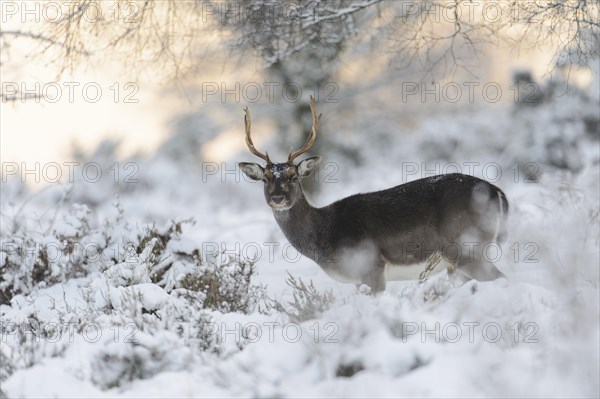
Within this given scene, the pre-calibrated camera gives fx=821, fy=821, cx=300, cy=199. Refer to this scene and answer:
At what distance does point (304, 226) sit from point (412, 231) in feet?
3.23

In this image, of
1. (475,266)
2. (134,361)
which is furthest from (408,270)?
(134,361)

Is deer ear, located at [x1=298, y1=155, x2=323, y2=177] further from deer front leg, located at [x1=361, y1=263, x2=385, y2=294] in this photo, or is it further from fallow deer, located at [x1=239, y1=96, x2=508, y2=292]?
deer front leg, located at [x1=361, y1=263, x2=385, y2=294]

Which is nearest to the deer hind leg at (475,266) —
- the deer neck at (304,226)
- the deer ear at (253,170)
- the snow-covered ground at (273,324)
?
the snow-covered ground at (273,324)

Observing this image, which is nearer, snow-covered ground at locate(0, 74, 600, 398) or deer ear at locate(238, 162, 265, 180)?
snow-covered ground at locate(0, 74, 600, 398)

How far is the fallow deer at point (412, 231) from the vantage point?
6.98 m

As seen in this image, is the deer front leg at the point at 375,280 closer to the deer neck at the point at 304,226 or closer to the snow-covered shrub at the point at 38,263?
the deer neck at the point at 304,226

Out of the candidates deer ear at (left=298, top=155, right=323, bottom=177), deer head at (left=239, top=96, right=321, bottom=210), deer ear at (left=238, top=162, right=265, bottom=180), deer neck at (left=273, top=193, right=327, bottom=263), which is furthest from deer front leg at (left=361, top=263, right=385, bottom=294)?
deer ear at (left=238, top=162, right=265, bottom=180)

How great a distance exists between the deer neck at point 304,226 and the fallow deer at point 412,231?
0.7 inches

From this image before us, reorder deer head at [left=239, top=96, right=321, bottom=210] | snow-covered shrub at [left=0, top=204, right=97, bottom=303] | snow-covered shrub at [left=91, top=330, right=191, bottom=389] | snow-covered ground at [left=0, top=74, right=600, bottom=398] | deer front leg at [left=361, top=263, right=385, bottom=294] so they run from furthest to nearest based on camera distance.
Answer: snow-covered shrub at [left=0, top=204, right=97, bottom=303], deer head at [left=239, top=96, right=321, bottom=210], deer front leg at [left=361, top=263, right=385, bottom=294], snow-covered shrub at [left=91, top=330, right=191, bottom=389], snow-covered ground at [left=0, top=74, right=600, bottom=398]

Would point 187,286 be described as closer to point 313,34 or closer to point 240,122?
point 313,34

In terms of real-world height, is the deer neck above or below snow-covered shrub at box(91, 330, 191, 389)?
above

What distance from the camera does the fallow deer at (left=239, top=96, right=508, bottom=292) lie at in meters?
6.98

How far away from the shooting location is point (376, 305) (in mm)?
5199

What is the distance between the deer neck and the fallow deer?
18mm
